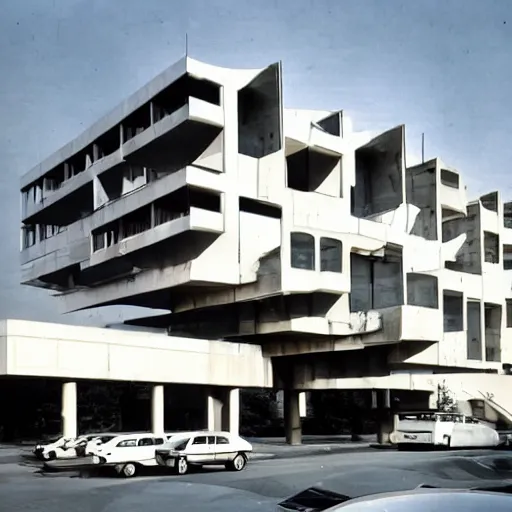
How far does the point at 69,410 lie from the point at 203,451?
79.7 inches

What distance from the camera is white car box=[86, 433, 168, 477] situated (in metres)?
7.89

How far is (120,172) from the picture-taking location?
11867 millimetres

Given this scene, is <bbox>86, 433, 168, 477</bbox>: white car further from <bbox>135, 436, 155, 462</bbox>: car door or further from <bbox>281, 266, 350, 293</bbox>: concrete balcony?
<bbox>281, 266, 350, 293</bbox>: concrete balcony

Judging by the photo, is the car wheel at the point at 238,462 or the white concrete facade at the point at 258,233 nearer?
the car wheel at the point at 238,462

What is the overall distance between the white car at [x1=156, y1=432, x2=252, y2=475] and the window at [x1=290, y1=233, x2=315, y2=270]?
3792 mm

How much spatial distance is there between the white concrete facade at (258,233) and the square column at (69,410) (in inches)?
36.3

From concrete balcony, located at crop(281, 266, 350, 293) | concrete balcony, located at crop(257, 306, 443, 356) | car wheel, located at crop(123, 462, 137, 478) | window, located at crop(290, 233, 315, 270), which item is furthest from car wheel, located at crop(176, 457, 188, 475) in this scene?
concrete balcony, located at crop(257, 306, 443, 356)

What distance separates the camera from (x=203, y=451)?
28.1 ft

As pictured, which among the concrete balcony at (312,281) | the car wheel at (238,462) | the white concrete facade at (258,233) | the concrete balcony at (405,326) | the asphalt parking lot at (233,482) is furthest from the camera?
the concrete balcony at (405,326)

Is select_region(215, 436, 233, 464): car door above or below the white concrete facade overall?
below

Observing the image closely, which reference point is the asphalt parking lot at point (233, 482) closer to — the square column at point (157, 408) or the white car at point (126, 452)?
the white car at point (126, 452)

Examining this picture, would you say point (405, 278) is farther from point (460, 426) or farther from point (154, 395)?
point (154, 395)

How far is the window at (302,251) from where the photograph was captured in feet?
39.5

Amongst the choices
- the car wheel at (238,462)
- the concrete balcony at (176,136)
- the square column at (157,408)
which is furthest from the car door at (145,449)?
the concrete balcony at (176,136)
